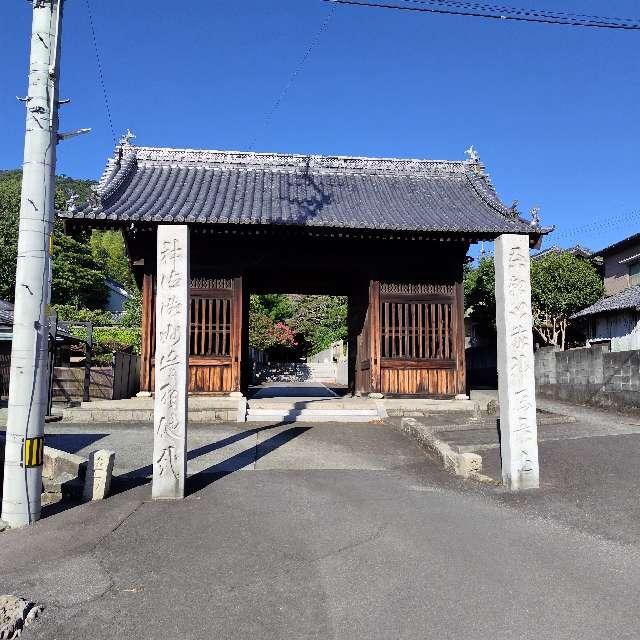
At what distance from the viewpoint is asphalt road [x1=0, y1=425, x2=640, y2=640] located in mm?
3371

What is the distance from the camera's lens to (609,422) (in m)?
12.1

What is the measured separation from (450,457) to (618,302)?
1837 cm

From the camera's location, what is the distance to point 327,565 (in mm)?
4270

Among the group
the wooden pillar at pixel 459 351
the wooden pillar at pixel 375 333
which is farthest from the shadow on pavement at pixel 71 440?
the wooden pillar at pixel 459 351

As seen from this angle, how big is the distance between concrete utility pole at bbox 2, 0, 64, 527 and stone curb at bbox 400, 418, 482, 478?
531cm

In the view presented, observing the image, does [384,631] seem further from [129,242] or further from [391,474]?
[129,242]

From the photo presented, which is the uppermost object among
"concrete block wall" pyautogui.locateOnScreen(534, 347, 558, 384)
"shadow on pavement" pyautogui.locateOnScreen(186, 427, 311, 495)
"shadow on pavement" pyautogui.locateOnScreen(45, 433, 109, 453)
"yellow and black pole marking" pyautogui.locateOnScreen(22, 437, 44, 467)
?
"concrete block wall" pyautogui.locateOnScreen(534, 347, 558, 384)

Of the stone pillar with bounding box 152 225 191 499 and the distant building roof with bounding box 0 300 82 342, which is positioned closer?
the stone pillar with bounding box 152 225 191 499

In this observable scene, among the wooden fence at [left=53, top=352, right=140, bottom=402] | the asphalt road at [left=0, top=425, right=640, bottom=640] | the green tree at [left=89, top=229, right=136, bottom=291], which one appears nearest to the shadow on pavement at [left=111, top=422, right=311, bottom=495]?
the asphalt road at [left=0, top=425, right=640, bottom=640]

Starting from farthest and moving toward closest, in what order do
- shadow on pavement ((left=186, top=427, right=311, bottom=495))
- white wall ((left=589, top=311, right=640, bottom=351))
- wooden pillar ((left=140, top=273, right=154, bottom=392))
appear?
white wall ((left=589, top=311, right=640, bottom=351))
wooden pillar ((left=140, top=273, right=154, bottom=392))
shadow on pavement ((left=186, top=427, right=311, bottom=495))

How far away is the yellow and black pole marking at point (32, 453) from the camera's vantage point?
17.7 ft

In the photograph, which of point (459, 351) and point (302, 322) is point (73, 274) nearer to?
point (302, 322)

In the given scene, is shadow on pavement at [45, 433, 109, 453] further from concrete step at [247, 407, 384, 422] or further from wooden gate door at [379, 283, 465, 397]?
wooden gate door at [379, 283, 465, 397]

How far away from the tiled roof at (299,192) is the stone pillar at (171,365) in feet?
14.3
